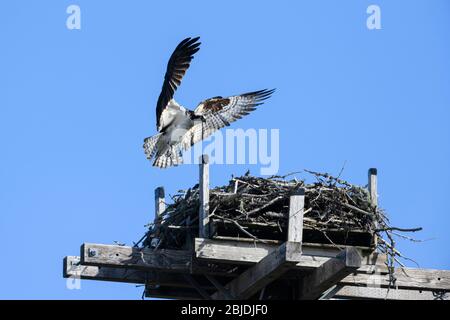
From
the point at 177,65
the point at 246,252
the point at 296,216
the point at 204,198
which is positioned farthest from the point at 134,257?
the point at 177,65

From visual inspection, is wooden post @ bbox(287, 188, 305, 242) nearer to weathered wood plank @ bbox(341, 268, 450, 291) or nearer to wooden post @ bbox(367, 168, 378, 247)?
weathered wood plank @ bbox(341, 268, 450, 291)

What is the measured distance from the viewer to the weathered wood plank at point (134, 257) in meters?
16.3

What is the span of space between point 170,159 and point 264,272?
387 centimetres

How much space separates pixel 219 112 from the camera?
66.0 feet

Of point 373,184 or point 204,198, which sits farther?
point 373,184

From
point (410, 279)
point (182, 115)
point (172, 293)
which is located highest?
point (182, 115)

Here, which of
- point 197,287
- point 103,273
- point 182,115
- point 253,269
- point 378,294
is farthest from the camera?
point 182,115

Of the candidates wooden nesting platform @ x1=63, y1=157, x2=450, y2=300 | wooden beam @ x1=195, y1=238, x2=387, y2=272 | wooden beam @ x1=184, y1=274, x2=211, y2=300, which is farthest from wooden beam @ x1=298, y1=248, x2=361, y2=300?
wooden beam @ x1=184, y1=274, x2=211, y2=300

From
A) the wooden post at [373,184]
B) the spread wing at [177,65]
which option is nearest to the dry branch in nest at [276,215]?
the wooden post at [373,184]

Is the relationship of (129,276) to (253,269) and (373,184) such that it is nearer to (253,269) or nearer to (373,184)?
(253,269)

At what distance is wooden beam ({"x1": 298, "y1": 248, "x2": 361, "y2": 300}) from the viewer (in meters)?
15.7
